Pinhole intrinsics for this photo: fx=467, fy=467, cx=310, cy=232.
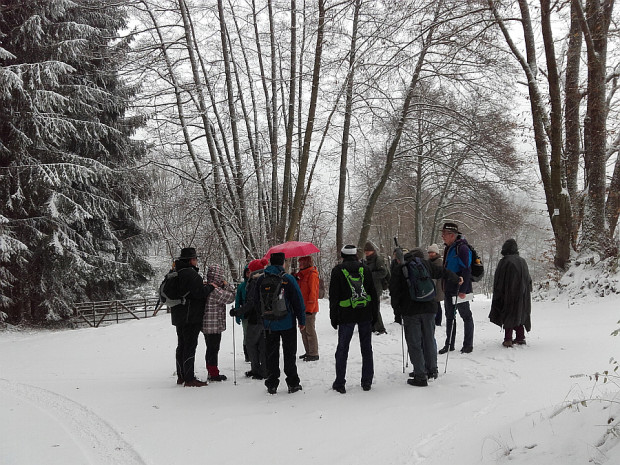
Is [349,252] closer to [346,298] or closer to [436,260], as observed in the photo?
[346,298]

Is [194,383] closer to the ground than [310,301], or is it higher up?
closer to the ground

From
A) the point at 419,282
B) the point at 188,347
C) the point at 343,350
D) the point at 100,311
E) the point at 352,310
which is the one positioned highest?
the point at 419,282

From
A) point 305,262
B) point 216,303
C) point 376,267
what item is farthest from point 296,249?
point 216,303

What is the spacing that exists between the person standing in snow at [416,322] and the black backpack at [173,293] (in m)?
2.99

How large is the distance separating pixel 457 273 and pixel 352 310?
6.91 feet

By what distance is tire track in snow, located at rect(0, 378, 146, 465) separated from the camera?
4.39 meters

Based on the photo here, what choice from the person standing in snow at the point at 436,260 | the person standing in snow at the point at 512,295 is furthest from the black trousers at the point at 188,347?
the person standing in snow at the point at 512,295

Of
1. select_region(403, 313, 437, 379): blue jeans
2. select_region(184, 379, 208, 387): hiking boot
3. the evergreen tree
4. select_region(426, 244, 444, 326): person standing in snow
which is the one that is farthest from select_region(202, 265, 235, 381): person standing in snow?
the evergreen tree

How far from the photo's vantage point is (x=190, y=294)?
6719mm

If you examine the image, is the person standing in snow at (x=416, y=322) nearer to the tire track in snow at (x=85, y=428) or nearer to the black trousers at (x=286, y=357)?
the black trousers at (x=286, y=357)

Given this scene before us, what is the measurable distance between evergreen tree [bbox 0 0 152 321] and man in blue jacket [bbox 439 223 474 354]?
11375mm

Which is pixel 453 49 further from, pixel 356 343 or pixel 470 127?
pixel 356 343

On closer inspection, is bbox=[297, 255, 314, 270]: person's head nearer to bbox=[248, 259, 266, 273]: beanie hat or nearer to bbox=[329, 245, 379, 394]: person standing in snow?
bbox=[248, 259, 266, 273]: beanie hat

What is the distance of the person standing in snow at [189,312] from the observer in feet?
21.9
